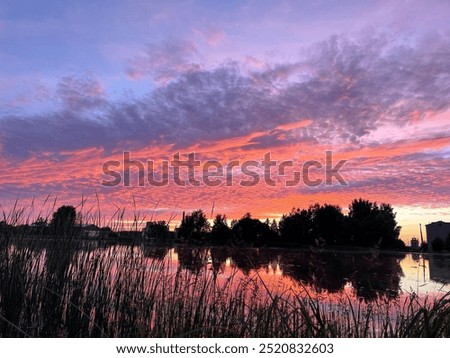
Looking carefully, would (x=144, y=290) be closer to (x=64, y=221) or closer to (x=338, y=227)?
(x=64, y=221)

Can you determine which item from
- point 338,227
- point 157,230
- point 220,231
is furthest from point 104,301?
point 338,227

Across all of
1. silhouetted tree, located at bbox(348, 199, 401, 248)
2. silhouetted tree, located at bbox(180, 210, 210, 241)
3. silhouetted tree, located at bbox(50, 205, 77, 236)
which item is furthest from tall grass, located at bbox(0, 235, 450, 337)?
silhouetted tree, located at bbox(348, 199, 401, 248)

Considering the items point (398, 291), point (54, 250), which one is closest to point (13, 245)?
point (54, 250)

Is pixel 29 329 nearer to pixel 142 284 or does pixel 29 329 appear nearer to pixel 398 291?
pixel 142 284

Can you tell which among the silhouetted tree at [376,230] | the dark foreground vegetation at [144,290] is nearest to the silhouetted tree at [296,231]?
the silhouetted tree at [376,230]

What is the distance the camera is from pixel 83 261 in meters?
6.14

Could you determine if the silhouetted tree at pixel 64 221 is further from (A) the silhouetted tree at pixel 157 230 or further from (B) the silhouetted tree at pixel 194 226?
(B) the silhouetted tree at pixel 194 226

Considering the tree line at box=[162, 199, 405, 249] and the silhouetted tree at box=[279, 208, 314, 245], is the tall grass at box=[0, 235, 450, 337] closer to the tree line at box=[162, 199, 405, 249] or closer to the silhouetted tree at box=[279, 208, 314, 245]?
the tree line at box=[162, 199, 405, 249]

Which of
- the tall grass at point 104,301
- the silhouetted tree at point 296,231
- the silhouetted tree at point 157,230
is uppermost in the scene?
the silhouetted tree at point 296,231

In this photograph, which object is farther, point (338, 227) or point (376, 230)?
point (338, 227)

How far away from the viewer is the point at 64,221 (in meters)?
6.34

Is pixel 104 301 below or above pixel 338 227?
below

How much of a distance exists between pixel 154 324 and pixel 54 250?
1.63 meters

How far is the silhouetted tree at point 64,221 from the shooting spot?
6141 mm
